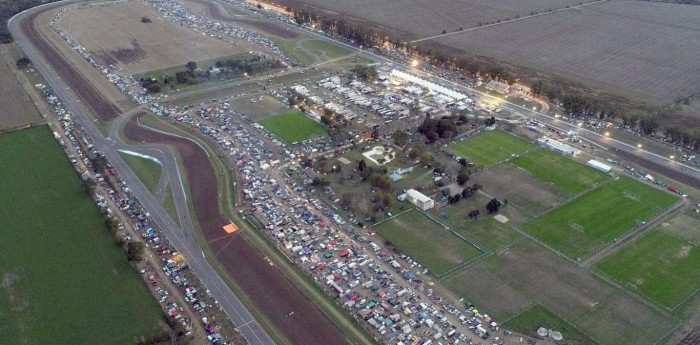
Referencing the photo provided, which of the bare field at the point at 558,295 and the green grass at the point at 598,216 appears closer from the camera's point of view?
the bare field at the point at 558,295

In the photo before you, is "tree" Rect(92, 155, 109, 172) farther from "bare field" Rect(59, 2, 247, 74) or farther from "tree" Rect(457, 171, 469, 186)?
"tree" Rect(457, 171, 469, 186)

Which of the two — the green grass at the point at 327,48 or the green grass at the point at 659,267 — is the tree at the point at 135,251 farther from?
the green grass at the point at 327,48

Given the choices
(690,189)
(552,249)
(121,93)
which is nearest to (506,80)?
(690,189)

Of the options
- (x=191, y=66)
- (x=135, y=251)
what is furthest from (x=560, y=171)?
(x=191, y=66)

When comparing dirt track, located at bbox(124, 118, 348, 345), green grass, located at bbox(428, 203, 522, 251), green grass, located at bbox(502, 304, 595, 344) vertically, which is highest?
green grass, located at bbox(428, 203, 522, 251)

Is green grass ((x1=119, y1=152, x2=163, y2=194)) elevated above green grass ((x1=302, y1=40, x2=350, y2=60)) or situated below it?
below

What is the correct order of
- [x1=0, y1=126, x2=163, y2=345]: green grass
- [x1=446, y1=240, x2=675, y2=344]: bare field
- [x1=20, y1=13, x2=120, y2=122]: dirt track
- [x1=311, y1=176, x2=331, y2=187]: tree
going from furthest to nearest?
[x1=20, y1=13, x2=120, y2=122]: dirt track, [x1=311, y1=176, x2=331, y2=187]: tree, [x1=446, y1=240, x2=675, y2=344]: bare field, [x1=0, y1=126, x2=163, y2=345]: green grass

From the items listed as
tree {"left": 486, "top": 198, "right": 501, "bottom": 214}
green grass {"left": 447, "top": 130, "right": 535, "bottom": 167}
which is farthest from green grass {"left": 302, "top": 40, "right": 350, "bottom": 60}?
tree {"left": 486, "top": 198, "right": 501, "bottom": 214}

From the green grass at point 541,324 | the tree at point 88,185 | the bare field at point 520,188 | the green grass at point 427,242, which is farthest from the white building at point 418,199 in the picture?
the tree at point 88,185
